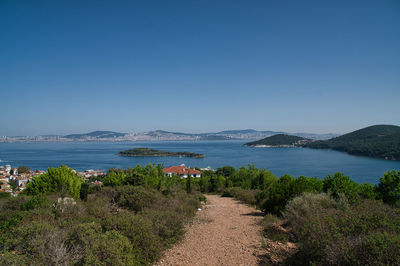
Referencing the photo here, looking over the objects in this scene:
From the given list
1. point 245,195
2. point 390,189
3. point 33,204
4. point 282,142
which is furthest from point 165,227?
point 282,142

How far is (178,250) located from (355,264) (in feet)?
12.6

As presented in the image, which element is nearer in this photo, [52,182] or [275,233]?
[275,233]

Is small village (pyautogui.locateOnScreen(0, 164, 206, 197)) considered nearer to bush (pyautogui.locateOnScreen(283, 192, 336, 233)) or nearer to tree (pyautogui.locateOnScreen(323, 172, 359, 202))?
tree (pyautogui.locateOnScreen(323, 172, 359, 202))

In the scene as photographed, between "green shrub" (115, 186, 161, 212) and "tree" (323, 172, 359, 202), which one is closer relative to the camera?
"tree" (323, 172, 359, 202)

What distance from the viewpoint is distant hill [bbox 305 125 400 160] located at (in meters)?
69.5

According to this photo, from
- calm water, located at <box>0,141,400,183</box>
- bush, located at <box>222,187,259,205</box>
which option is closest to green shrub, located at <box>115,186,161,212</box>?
bush, located at <box>222,187,259,205</box>

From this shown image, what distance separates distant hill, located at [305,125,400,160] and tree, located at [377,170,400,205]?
7182cm

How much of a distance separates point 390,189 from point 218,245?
7700 mm

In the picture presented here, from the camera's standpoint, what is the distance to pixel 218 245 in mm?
6176

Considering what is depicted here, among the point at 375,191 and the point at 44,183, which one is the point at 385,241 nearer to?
the point at 375,191

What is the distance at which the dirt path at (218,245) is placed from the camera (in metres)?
5.25

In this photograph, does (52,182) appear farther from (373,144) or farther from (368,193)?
(373,144)

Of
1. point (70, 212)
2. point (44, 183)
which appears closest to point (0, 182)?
point (44, 183)

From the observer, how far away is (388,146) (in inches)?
2864
